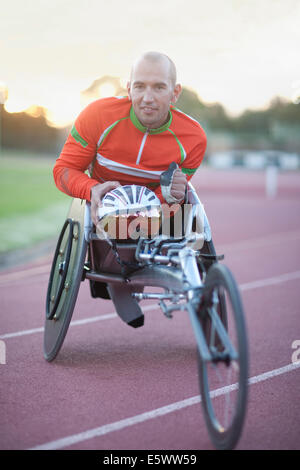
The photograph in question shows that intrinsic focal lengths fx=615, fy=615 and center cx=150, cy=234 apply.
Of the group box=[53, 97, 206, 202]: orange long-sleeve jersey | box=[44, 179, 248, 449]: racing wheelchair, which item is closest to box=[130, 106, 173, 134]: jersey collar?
box=[53, 97, 206, 202]: orange long-sleeve jersey

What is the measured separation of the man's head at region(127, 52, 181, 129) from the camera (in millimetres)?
3945

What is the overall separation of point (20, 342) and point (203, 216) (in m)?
2.10

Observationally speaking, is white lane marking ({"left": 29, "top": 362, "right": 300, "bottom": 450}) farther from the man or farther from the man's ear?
the man's ear

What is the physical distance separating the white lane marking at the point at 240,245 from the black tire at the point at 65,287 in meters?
3.61

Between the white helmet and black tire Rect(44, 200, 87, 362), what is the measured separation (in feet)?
1.00

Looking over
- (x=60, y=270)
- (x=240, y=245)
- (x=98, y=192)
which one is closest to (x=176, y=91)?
(x=98, y=192)

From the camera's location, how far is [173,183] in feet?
13.3

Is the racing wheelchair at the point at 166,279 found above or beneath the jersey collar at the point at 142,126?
beneath

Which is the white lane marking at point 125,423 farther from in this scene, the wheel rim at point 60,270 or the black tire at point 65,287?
the wheel rim at point 60,270

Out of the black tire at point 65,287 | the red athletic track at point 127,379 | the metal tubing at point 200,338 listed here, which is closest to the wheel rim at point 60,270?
the black tire at point 65,287

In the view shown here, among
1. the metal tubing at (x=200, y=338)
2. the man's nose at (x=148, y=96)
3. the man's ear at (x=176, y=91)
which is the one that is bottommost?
the metal tubing at (x=200, y=338)

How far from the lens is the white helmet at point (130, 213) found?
3.95 m

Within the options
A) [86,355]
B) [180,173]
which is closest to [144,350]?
[86,355]

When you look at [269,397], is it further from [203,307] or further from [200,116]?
[200,116]
